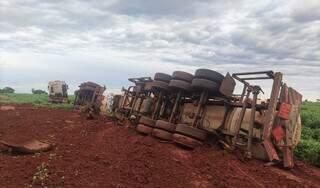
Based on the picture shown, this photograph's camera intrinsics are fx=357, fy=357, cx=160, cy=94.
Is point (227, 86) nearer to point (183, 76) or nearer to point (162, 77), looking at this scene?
point (183, 76)

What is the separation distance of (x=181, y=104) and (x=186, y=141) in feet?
11.2

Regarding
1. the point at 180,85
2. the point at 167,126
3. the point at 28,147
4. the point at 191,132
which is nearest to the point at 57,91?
the point at 180,85

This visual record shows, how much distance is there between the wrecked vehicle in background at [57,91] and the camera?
32.8 metres

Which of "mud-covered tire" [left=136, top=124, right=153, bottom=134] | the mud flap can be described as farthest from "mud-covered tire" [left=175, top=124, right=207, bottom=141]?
the mud flap

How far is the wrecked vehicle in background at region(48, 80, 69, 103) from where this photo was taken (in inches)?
1289

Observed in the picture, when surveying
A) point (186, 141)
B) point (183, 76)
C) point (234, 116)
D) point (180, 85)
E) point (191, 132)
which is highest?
point (183, 76)

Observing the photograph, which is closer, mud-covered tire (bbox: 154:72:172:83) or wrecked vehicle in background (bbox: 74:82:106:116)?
mud-covered tire (bbox: 154:72:172:83)

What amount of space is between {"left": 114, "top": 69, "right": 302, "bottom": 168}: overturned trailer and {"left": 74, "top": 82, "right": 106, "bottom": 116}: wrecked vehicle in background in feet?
34.0

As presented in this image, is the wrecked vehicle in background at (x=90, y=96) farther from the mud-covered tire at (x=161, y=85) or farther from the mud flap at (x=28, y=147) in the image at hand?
the mud flap at (x=28, y=147)

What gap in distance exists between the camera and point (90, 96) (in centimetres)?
2686

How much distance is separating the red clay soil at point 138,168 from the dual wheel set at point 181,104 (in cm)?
38

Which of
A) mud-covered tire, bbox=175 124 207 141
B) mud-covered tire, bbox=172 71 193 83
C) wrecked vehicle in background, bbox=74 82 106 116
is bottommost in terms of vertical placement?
mud-covered tire, bbox=175 124 207 141

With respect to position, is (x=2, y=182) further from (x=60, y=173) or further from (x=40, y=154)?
(x=40, y=154)

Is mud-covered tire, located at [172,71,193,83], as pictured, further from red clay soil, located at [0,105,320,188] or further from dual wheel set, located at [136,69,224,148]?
red clay soil, located at [0,105,320,188]
